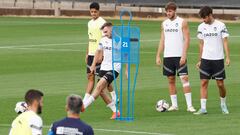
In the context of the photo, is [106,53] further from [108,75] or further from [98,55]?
[108,75]

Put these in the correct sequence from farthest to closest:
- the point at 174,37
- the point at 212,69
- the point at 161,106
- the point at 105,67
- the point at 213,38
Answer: the point at 174,37, the point at 161,106, the point at 212,69, the point at 213,38, the point at 105,67

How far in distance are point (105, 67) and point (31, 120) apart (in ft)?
27.9

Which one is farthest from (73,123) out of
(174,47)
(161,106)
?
(174,47)

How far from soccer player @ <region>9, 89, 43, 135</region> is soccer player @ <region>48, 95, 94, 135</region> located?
0.83 feet

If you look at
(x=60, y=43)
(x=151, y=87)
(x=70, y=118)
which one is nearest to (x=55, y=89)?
(x=151, y=87)

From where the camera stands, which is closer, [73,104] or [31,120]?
[73,104]

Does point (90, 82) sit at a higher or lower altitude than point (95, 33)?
lower

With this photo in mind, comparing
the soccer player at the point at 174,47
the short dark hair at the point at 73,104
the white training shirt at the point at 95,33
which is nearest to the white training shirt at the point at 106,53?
the soccer player at the point at 174,47

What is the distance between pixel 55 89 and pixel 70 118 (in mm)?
14194

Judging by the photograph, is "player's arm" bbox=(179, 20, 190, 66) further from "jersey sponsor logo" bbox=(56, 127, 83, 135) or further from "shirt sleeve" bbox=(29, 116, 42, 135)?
"jersey sponsor logo" bbox=(56, 127, 83, 135)

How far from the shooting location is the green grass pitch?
19.8 m

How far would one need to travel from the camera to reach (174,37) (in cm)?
2227

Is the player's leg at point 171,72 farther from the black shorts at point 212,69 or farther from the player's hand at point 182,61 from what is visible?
the black shorts at point 212,69

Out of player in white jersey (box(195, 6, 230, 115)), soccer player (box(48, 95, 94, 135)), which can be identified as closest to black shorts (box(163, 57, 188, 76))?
player in white jersey (box(195, 6, 230, 115))
